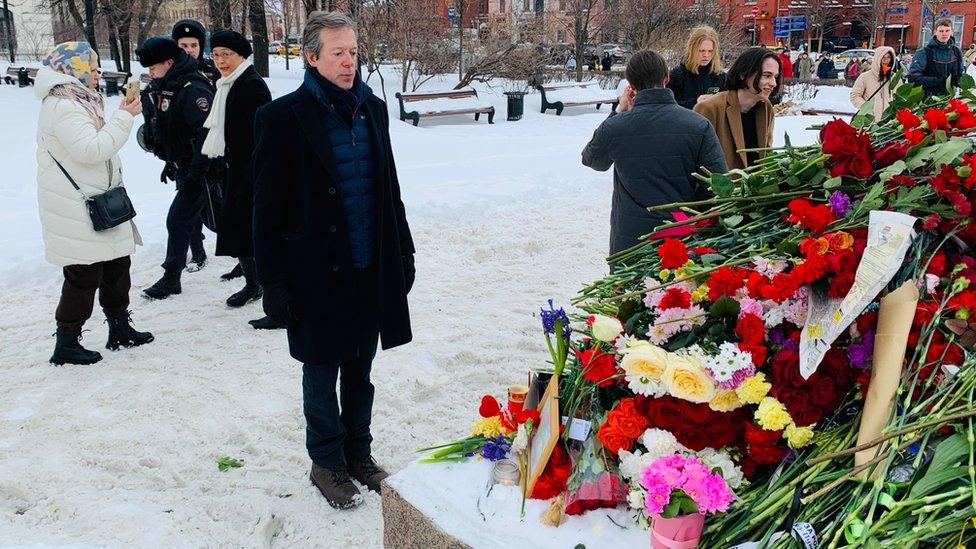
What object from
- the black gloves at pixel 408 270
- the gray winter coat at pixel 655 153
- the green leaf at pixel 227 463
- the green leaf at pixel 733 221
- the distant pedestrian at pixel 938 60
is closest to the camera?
the green leaf at pixel 733 221

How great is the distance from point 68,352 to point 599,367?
3.56m

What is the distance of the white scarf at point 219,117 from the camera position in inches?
192

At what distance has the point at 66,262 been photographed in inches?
170

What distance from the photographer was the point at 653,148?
3740mm

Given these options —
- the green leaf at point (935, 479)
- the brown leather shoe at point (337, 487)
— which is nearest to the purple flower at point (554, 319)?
the green leaf at point (935, 479)

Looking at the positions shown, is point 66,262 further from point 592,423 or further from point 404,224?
point 592,423

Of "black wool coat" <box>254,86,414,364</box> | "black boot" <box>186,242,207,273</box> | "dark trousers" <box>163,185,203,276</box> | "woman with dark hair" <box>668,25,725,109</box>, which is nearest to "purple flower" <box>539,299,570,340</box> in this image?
"black wool coat" <box>254,86,414,364</box>

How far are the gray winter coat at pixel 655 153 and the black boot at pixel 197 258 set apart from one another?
148 inches

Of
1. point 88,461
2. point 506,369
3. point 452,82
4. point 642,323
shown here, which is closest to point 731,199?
point 642,323

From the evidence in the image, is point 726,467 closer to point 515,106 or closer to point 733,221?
point 733,221

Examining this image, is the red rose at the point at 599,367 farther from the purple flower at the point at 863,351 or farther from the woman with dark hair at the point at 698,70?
the woman with dark hair at the point at 698,70

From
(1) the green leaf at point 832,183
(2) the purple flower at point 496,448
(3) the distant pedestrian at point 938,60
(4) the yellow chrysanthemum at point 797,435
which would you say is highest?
(3) the distant pedestrian at point 938,60

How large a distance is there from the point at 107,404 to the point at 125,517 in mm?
1145

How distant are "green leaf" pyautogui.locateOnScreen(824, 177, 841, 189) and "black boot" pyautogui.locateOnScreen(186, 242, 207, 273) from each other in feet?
17.0
